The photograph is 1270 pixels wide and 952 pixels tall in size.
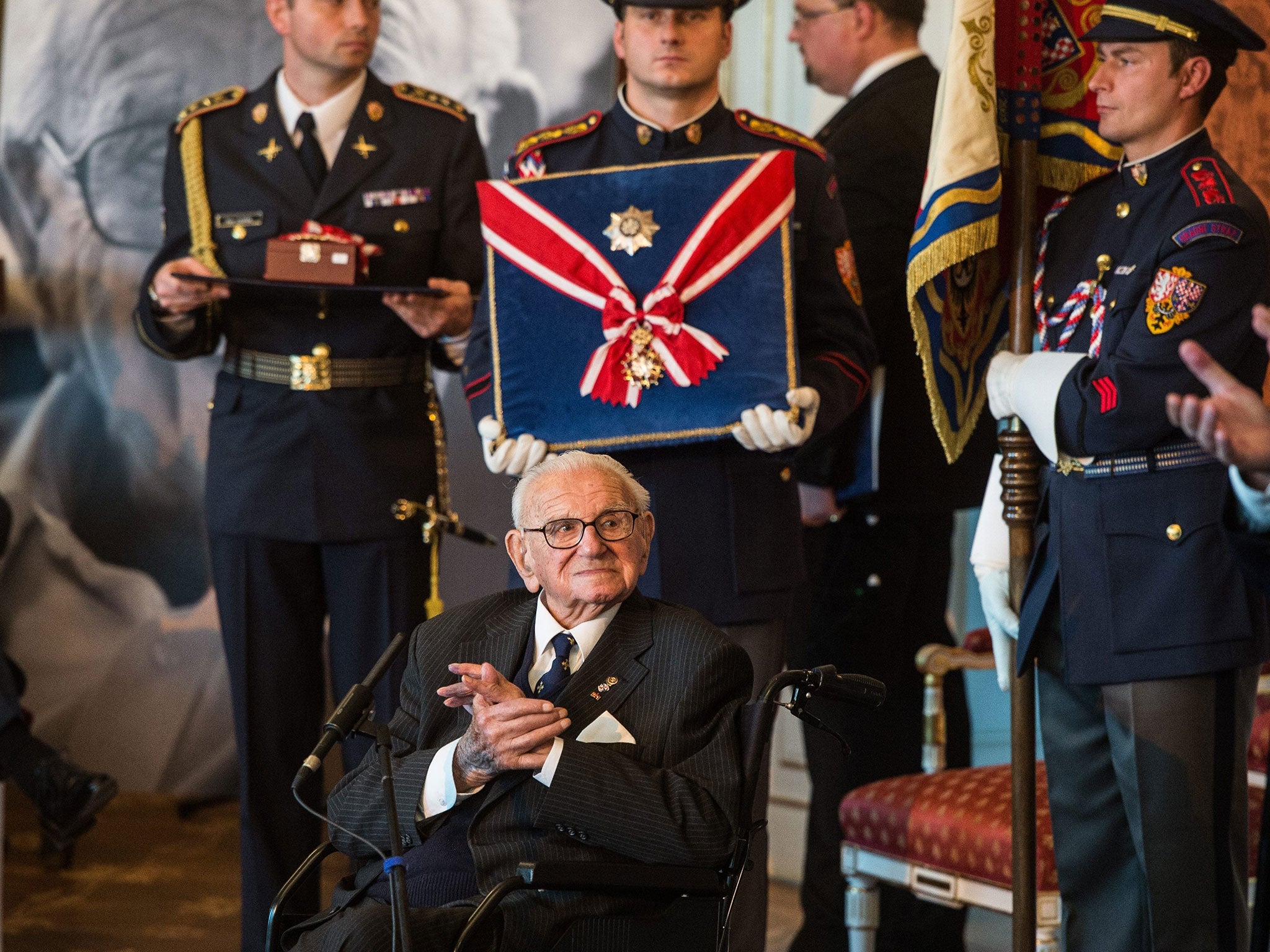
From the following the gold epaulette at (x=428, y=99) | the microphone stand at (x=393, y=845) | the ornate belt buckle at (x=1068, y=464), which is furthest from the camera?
the gold epaulette at (x=428, y=99)

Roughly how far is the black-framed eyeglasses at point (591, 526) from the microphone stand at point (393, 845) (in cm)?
38

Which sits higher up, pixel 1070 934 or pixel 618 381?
pixel 618 381

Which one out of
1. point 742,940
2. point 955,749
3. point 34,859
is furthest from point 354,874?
point 34,859

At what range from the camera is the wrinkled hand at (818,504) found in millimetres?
3799

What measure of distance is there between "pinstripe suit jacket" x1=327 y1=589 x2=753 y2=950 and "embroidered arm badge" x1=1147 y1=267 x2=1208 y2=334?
0.83 m

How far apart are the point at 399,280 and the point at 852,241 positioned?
3.58 ft

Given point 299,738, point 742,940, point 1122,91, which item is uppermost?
point 1122,91

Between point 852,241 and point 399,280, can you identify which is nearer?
point 399,280

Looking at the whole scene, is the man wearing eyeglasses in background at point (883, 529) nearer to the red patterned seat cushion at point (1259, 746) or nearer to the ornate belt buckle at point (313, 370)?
the red patterned seat cushion at point (1259, 746)

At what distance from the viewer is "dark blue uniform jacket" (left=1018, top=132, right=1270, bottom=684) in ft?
8.20

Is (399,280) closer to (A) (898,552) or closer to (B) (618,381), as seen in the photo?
(B) (618,381)

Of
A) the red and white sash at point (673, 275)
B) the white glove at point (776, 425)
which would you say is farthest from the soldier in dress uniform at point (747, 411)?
the red and white sash at point (673, 275)

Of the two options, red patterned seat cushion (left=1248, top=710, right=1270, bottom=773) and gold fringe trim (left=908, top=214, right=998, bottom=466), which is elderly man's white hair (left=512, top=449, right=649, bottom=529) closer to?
gold fringe trim (left=908, top=214, right=998, bottom=466)

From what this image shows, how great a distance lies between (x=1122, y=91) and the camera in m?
2.62
